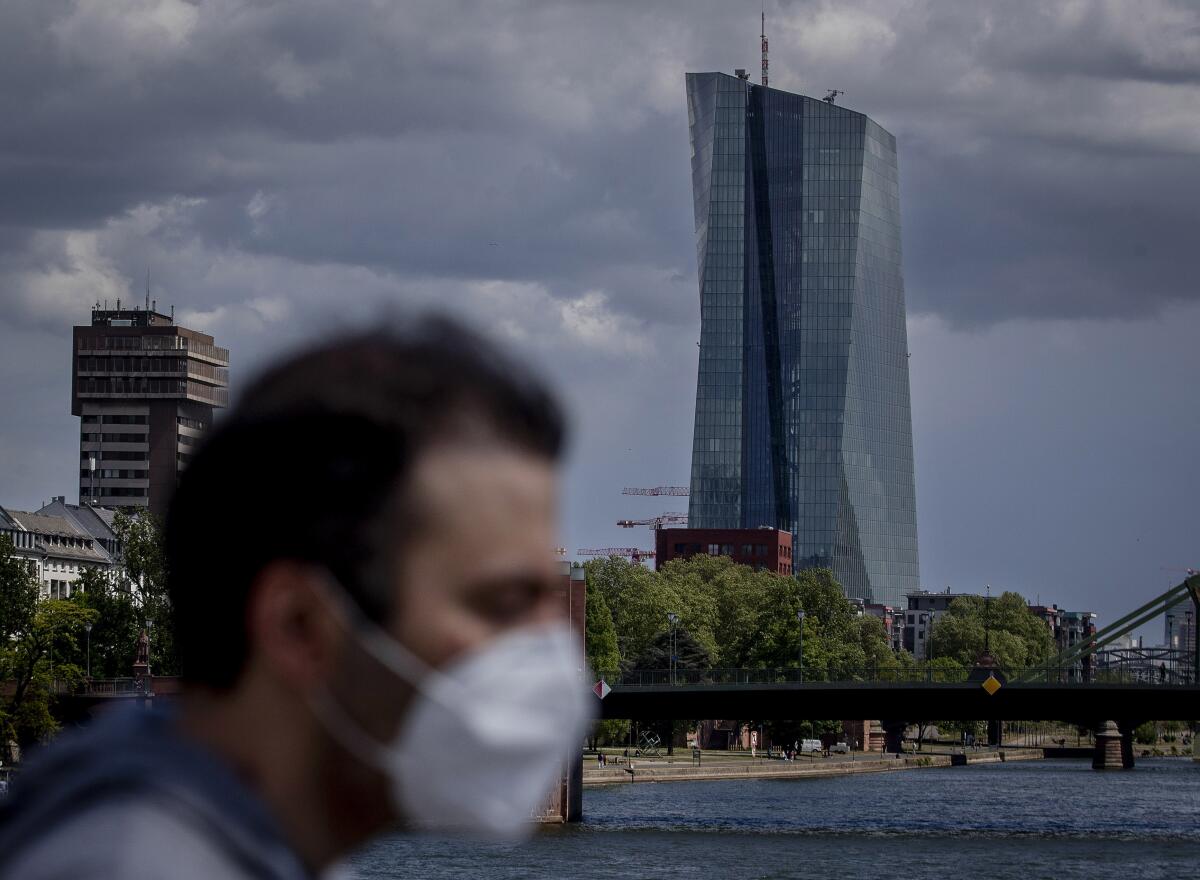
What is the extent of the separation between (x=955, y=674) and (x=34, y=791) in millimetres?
132779

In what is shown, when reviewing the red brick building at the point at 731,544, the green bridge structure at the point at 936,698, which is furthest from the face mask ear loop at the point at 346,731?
the red brick building at the point at 731,544

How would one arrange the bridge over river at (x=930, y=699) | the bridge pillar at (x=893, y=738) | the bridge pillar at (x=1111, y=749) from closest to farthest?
the bridge over river at (x=930, y=699)
the bridge pillar at (x=1111, y=749)
the bridge pillar at (x=893, y=738)

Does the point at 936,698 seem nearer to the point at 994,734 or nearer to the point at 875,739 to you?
the point at 875,739

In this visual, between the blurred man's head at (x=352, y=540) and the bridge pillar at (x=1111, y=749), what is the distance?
424 ft

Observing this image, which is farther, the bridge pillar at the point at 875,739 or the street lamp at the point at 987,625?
the street lamp at the point at 987,625

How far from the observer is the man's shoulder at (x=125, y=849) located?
4.44 feet

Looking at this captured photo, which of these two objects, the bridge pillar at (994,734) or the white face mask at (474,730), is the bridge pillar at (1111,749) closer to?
the bridge pillar at (994,734)

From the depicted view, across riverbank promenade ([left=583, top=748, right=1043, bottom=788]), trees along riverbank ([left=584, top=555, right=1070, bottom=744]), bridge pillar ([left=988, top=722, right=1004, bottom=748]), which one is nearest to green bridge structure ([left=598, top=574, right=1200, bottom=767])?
trees along riverbank ([left=584, top=555, right=1070, bottom=744])

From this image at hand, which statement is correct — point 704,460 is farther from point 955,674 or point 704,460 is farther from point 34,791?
point 34,791

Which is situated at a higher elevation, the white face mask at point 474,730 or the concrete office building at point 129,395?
the concrete office building at point 129,395

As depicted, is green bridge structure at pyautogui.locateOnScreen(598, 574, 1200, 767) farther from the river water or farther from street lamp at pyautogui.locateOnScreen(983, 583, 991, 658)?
street lamp at pyautogui.locateOnScreen(983, 583, 991, 658)

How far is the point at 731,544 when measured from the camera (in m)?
189

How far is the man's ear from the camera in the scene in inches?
62.9

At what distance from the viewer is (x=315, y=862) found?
165cm
